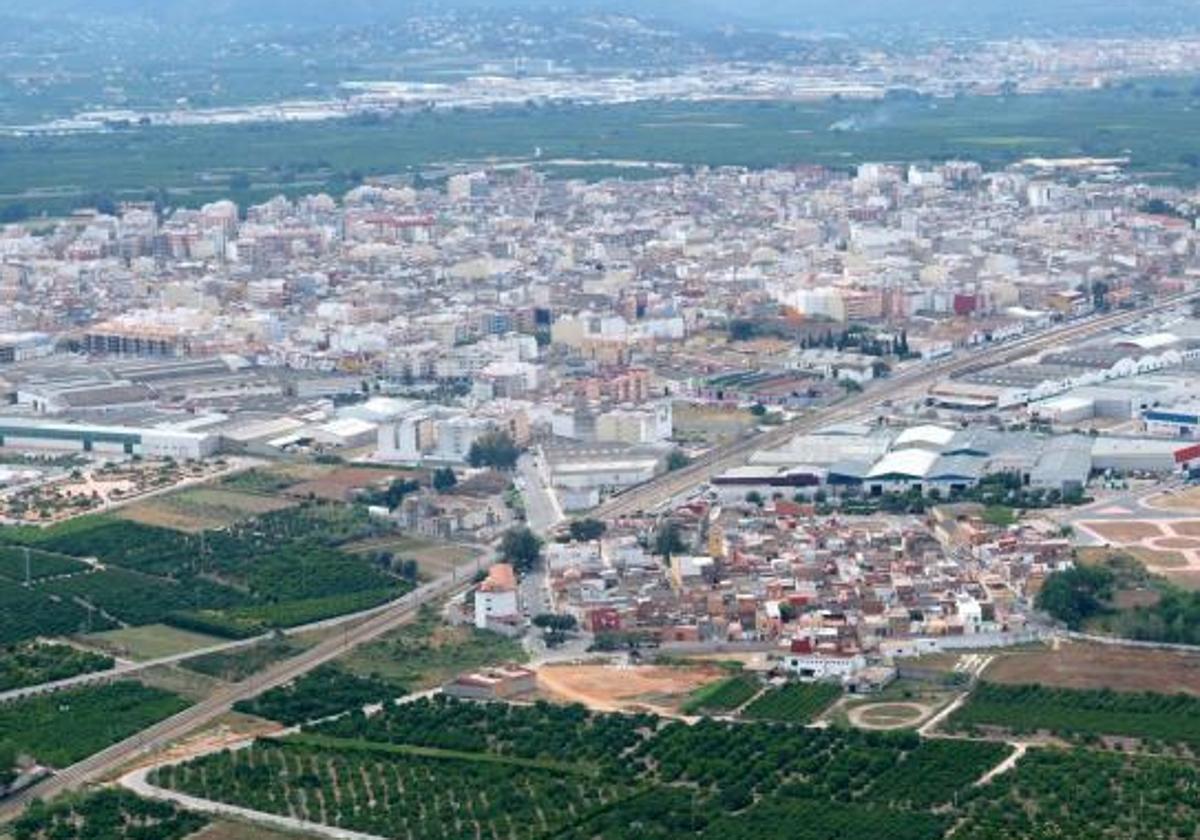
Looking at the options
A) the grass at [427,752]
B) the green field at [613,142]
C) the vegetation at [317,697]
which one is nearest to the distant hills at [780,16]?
the green field at [613,142]

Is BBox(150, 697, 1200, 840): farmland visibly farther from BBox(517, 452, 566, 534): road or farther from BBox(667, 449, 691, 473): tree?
BBox(667, 449, 691, 473): tree

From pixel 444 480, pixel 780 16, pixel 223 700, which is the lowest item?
pixel 223 700

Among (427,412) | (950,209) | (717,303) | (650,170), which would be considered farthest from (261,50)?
(427,412)

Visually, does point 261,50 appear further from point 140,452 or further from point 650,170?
point 140,452

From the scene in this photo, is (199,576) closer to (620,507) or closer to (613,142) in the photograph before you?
(620,507)

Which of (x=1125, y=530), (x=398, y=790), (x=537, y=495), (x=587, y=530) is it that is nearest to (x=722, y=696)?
(x=398, y=790)

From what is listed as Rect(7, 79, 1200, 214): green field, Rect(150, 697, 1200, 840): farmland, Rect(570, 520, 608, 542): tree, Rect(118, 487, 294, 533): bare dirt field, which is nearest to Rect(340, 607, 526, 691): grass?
Rect(150, 697, 1200, 840): farmland
